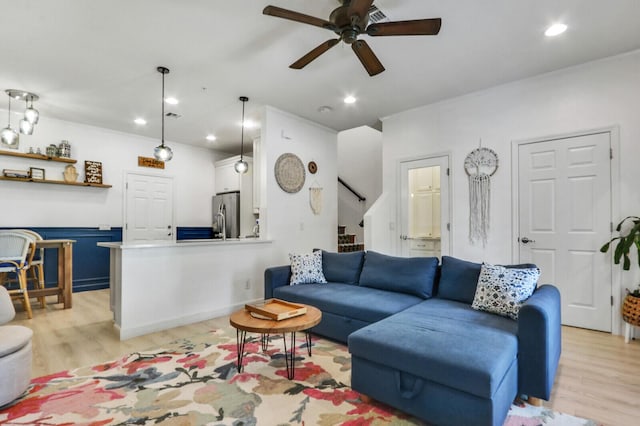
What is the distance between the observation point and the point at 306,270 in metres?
3.72

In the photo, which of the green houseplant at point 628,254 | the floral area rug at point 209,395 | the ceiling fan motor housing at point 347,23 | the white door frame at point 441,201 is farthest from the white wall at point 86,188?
the green houseplant at point 628,254

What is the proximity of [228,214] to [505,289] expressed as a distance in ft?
16.9

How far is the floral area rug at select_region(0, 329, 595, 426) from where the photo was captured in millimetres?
1860

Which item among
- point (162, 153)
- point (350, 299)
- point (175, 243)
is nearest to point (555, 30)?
point (350, 299)

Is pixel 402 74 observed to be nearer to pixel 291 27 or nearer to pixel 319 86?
pixel 319 86

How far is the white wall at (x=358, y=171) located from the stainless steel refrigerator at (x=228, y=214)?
235 centimetres

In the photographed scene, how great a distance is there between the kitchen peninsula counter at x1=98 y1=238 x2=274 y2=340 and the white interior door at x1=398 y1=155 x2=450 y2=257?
2191 mm

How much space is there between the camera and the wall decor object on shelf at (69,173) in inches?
208

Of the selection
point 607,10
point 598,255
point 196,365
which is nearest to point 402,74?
point 607,10

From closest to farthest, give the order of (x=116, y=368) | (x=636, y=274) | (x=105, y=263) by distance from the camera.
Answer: (x=116, y=368)
(x=636, y=274)
(x=105, y=263)

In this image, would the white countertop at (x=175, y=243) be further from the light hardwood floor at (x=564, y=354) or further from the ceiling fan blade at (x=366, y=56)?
the ceiling fan blade at (x=366, y=56)

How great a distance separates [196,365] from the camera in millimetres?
2561

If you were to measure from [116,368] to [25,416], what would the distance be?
647 mm

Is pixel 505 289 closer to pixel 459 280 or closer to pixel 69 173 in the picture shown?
pixel 459 280
